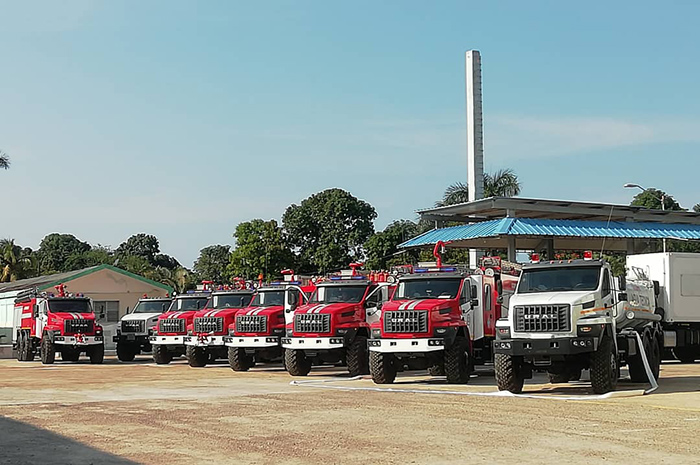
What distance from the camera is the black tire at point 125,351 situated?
34688mm

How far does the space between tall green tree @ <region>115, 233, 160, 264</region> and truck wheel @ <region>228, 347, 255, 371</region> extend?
286ft

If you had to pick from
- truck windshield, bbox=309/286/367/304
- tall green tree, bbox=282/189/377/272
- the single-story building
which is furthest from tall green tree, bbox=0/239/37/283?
truck windshield, bbox=309/286/367/304

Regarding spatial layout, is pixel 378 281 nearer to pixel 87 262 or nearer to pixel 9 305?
pixel 9 305

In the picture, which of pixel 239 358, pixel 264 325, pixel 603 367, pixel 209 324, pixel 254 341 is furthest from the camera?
pixel 209 324

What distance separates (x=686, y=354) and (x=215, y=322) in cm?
1378

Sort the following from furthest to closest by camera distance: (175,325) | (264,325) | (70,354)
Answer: (70,354)
(175,325)
(264,325)

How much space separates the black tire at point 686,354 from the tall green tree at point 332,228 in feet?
155

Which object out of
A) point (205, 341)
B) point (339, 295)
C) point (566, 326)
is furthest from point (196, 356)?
point (566, 326)

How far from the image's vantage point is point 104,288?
49.0 metres

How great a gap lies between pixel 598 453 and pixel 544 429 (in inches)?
78.4

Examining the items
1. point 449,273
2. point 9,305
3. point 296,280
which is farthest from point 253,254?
point 449,273

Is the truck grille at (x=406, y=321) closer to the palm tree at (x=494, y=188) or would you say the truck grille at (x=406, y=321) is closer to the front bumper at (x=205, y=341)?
the front bumper at (x=205, y=341)

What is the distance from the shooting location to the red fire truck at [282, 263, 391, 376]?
2234 centimetres

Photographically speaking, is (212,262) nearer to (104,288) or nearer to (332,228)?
(332,228)
